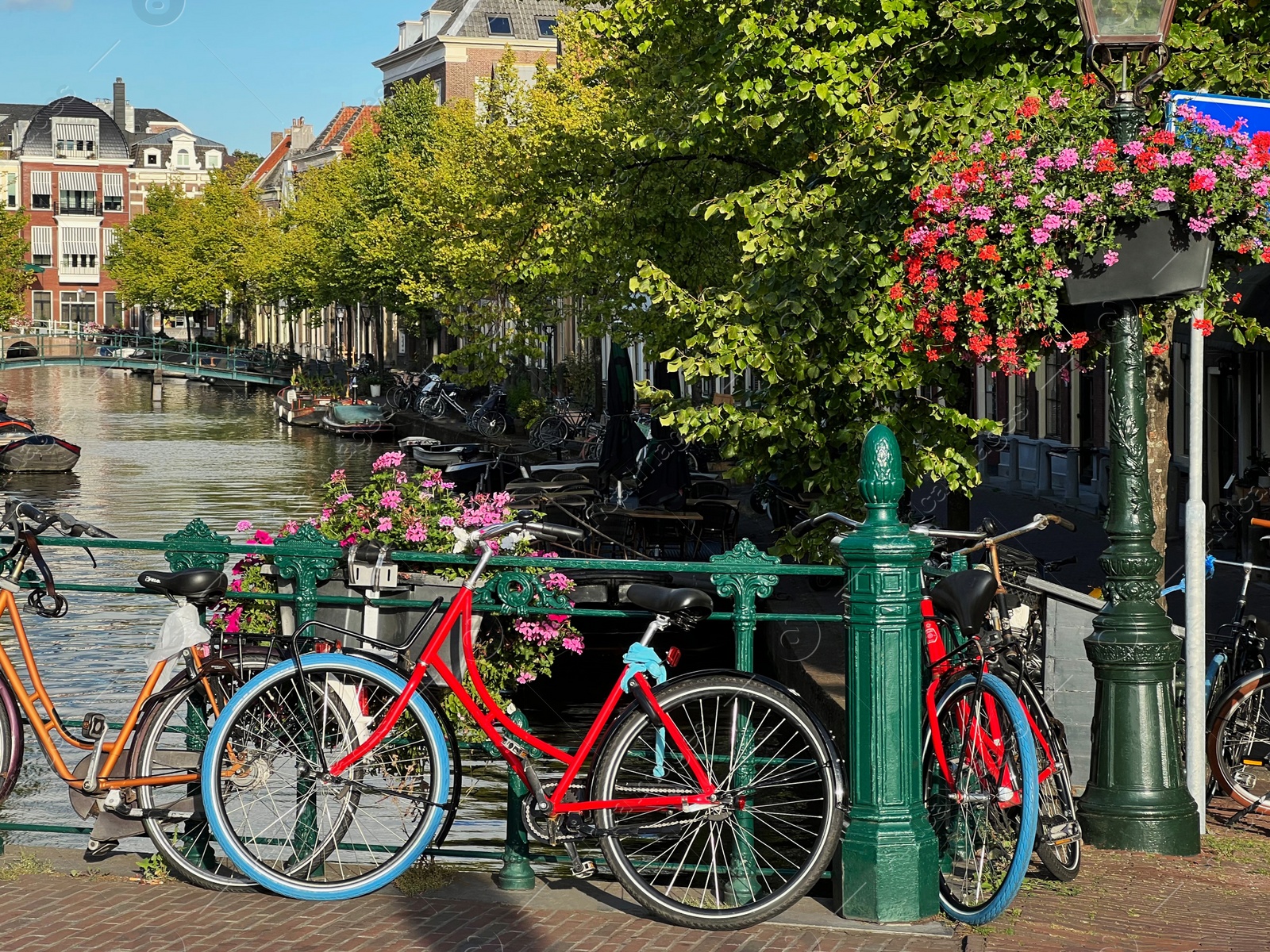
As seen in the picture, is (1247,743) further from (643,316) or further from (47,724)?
(643,316)

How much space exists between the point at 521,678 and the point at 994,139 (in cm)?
395

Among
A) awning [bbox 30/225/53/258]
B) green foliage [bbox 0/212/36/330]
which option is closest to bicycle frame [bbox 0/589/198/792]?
green foliage [bbox 0/212/36/330]

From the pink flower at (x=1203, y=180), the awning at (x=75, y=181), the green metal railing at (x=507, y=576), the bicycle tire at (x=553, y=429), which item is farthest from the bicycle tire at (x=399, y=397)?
the awning at (x=75, y=181)

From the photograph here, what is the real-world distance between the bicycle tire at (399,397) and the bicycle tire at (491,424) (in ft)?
27.5

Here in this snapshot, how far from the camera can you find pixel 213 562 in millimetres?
5566

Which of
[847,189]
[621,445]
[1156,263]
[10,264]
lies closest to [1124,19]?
[1156,263]

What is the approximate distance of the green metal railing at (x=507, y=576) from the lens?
5.29m

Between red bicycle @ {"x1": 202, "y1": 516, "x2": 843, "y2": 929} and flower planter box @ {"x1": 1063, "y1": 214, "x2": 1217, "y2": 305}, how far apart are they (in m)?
2.00

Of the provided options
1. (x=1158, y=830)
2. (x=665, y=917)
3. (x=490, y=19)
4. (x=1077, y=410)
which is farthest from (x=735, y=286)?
(x=490, y=19)

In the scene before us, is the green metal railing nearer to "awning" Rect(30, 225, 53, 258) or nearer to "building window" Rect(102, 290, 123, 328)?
"building window" Rect(102, 290, 123, 328)

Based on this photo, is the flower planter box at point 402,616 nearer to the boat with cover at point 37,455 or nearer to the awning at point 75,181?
the boat with cover at point 37,455

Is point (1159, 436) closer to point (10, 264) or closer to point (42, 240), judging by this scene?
point (10, 264)

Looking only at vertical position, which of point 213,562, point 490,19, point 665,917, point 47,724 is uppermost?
point 490,19

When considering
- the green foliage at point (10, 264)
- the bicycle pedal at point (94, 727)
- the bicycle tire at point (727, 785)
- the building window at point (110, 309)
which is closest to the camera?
the bicycle tire at point (727, 785)
